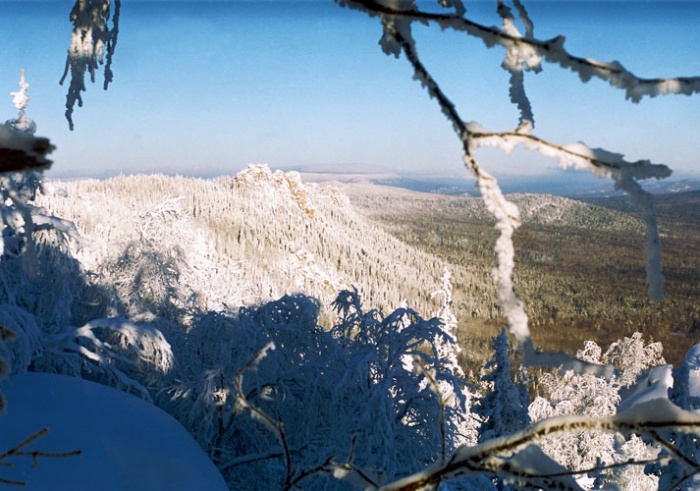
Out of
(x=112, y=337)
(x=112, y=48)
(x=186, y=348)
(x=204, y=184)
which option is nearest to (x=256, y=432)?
(x=186, y=348)

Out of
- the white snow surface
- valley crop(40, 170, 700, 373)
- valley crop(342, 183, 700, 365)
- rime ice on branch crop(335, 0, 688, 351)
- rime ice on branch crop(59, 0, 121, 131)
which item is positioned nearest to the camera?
rime ice on branch crop(335, 0, 688, 351)

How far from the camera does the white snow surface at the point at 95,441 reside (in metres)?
2.56

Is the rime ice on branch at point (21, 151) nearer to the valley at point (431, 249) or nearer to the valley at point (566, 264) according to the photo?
the valley at point (431, 249)

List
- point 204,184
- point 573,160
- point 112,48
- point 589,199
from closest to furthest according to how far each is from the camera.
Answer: point 573,160 < point 112,48 < point 204,184 < point 589,199

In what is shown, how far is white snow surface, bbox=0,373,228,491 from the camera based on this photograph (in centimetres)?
256

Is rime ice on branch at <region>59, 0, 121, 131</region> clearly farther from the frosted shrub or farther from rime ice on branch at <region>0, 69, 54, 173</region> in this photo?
the frosted shrub

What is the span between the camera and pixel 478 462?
2.93 feet

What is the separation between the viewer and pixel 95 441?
2924 millimetres

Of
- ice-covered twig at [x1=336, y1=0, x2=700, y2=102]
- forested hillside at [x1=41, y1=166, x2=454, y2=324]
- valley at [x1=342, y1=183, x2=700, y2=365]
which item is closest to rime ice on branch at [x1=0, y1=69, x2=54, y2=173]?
ice-covered twig at [x1=336, y1=0, x2=700, y2=102]

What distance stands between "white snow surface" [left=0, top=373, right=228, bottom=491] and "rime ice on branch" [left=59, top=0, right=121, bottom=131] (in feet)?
5.76

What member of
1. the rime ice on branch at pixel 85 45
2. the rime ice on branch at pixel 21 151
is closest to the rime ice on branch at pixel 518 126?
the rime ice on branch at pixel 21 151

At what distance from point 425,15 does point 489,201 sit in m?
0.34

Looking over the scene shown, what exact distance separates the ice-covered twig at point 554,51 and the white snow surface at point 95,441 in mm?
2479

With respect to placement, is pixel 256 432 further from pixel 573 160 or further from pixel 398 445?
pixel 573 160
